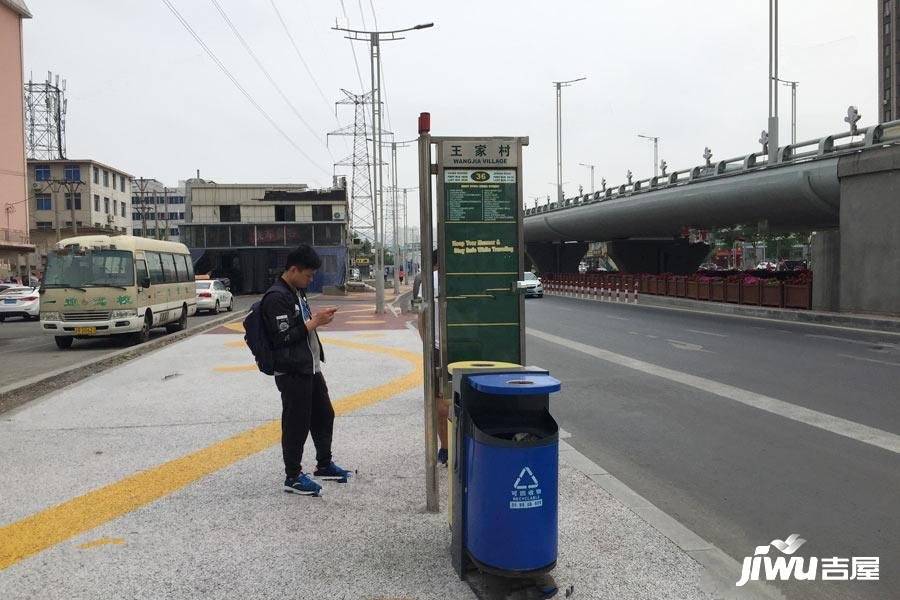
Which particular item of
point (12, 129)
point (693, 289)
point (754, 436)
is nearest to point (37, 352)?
point (754, 436)

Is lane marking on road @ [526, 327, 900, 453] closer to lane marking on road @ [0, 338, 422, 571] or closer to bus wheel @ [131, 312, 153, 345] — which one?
lane marking on road @ [0, 338, 422, 571]

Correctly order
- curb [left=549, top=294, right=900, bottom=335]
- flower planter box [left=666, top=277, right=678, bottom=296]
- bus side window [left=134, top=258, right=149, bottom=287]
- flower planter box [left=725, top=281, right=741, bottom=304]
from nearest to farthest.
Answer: bus side window [left=134, top=258, right=149, bottom=287] < curb [left=549, top=294, right=900, bottom=335] < flower planter box [left=725, top=281, right=741, bottom=304] < flower planter box [left=666, top=277, right=678, bottom=296]

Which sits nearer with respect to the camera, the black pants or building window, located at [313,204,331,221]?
the black pants

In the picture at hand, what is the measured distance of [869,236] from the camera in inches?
838

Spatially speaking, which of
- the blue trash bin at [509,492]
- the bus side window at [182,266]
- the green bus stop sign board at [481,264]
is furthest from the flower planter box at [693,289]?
the blue trash bin at [509,492]

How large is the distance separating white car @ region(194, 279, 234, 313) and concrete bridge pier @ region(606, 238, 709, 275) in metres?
31.8

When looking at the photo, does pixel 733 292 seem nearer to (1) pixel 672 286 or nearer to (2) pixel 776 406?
(1) pixel 672 286

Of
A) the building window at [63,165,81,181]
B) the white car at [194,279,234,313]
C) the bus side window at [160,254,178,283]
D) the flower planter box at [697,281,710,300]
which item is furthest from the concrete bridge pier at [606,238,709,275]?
the building window at [63,165,81,181]

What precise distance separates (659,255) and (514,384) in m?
52.9

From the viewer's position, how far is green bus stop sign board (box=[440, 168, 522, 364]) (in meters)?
5.40

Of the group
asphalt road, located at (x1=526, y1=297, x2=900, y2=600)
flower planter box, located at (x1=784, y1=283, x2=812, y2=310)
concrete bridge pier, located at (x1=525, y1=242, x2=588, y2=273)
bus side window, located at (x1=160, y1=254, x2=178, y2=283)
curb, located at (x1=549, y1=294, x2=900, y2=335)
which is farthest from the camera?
concrete bridge pier, located at (x1=525, y1=242, x2=588, y2=273)

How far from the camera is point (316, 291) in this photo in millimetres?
57594

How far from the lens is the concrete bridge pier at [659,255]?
177 ft

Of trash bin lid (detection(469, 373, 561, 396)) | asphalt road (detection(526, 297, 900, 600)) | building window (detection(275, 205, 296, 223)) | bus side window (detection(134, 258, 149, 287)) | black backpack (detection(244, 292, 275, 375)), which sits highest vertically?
building window (detection(275, 205, 296, 223))
